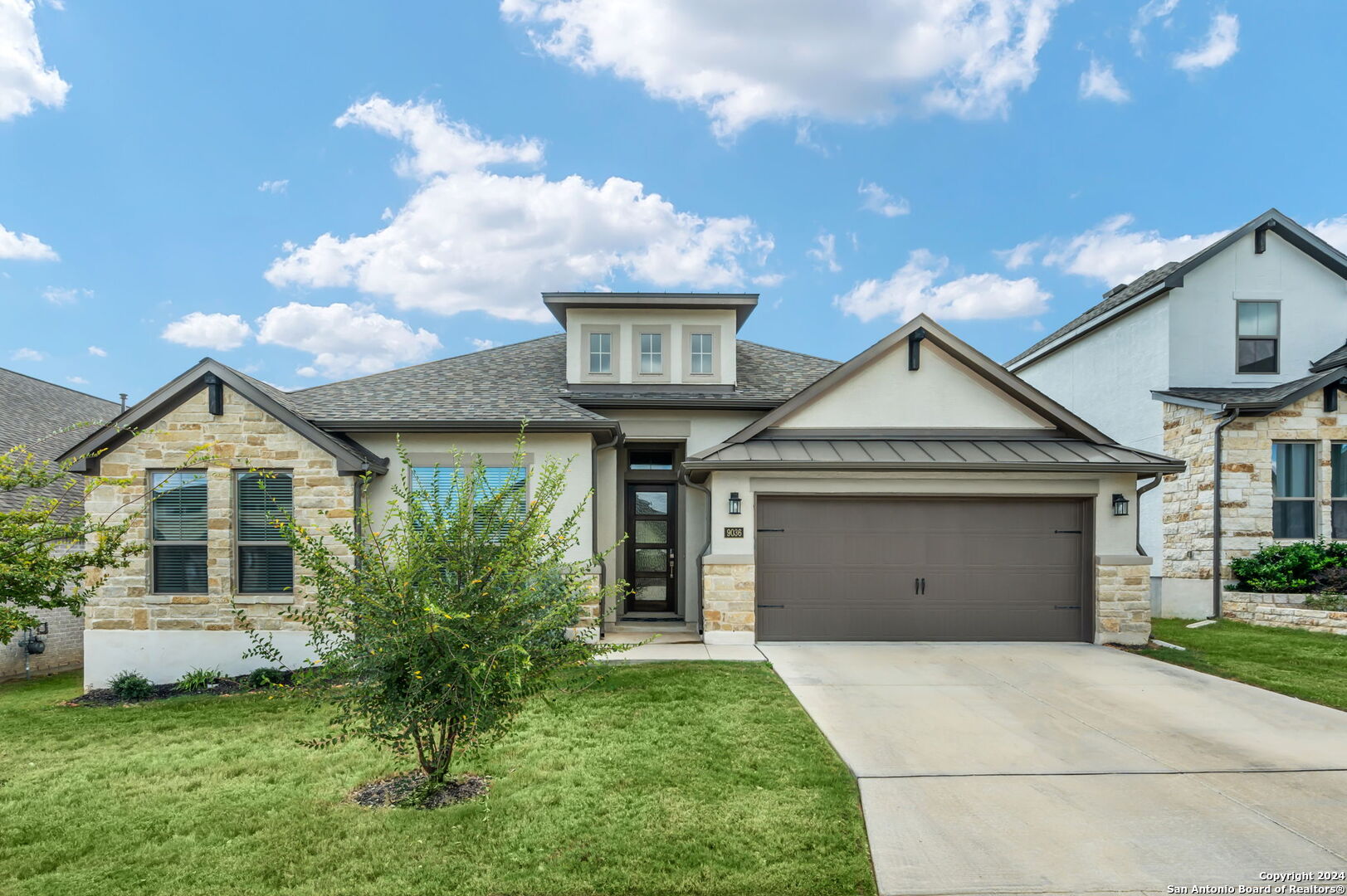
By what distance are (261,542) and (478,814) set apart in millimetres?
7020

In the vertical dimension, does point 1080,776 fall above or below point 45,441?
below

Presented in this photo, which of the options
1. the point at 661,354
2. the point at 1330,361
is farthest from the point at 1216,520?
the point at 661,354

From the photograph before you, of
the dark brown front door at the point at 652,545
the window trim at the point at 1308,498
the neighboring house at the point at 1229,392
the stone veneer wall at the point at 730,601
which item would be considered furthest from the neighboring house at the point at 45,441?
the window trim at the point at 1308,498

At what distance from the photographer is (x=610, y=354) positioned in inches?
491

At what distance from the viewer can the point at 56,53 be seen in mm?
14000

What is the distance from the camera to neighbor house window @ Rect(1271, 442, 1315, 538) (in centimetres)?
1339

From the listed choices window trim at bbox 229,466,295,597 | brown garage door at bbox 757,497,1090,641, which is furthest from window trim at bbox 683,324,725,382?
window trim at bbox 229,466,295,597

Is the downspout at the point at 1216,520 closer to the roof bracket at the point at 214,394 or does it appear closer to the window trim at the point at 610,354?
the window trim at the point at 610,354

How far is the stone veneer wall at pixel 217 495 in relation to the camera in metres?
9.58

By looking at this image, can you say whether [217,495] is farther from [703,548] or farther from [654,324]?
[654,324]

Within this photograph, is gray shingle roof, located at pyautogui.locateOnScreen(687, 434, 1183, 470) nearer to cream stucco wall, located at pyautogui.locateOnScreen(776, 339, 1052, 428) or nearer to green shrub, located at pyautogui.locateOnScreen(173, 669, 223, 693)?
cream stucco wall, located at pyautogui.locateOnScreen(776, 339, 1052, 428)

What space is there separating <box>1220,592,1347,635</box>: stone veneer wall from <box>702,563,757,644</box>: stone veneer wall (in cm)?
966

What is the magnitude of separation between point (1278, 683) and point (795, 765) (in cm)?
671

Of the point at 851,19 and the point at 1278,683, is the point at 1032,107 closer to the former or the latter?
the point at 851,19
